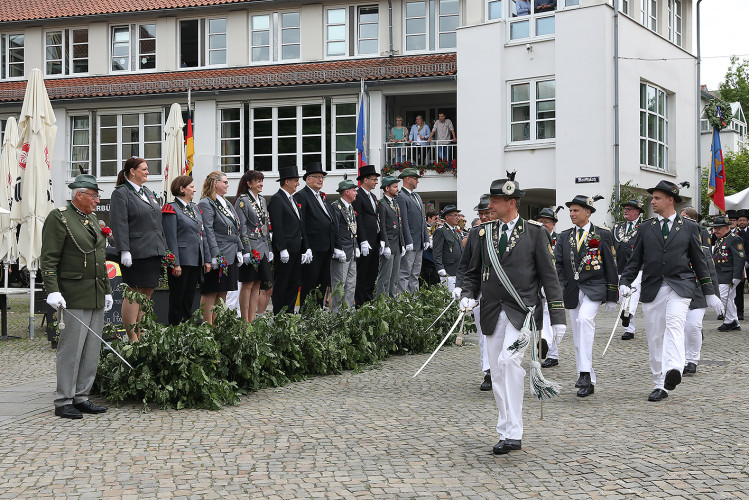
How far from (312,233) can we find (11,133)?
25.4 ft

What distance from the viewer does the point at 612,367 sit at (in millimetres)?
11203

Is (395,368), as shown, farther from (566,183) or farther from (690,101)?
(690,101)

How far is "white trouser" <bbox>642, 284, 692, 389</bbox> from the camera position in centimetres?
878

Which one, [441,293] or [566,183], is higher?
[566,183]

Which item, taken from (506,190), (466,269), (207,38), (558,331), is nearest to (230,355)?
(466,269)

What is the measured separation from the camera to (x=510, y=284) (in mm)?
6887

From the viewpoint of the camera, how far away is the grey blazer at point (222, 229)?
1112cm

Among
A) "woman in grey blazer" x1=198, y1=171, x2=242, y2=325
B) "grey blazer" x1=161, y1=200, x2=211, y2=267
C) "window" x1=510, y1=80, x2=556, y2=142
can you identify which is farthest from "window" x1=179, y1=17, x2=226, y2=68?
"grey blazer" x1=161, y1=200, x2=211, y2=267

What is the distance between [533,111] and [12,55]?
20.4 metres

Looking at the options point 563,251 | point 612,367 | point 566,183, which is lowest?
point 612,367

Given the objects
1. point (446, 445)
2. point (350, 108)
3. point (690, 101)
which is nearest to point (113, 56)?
point (350, 108)

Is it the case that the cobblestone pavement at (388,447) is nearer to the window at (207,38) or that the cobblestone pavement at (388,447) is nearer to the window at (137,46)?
the window at (207,38)

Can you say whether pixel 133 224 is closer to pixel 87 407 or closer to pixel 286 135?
pixel 87 407

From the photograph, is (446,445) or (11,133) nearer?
(446,445)
